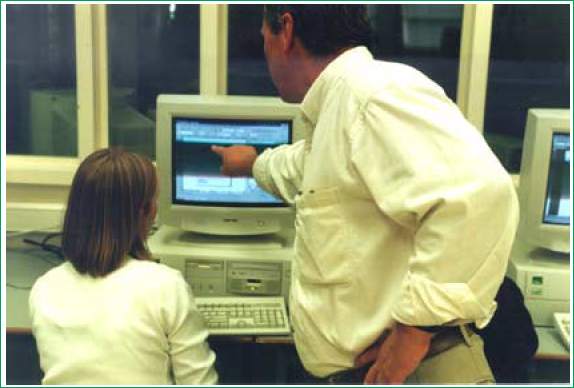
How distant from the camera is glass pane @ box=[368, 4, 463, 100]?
112 inches

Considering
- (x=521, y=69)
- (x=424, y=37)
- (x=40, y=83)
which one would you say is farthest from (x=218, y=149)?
(x=521, y=69)

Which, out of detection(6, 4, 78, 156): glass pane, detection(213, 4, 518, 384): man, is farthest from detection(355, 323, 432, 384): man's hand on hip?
detection(6, 4, 78, 156): glass pane

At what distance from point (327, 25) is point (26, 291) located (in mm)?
1296

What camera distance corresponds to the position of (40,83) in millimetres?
2918

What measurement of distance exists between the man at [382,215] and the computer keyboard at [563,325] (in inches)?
23.4

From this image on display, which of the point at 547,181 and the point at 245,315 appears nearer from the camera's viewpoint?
the point at 245,315

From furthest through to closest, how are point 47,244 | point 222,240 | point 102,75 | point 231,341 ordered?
point 102,75 < point 47,244 < point 222,240 < point 231,341

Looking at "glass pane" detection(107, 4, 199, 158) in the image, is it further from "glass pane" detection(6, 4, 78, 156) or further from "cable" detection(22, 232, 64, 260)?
"cable" detection(22, 232, 64, 260)

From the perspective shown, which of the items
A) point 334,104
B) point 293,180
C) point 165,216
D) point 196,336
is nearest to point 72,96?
point 165,216

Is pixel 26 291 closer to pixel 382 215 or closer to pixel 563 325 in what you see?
pixel 382 215

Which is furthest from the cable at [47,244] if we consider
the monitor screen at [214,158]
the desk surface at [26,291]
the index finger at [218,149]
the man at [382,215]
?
the man at [382,215]

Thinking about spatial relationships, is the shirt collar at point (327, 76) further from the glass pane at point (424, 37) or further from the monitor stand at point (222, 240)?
the glass pane at point (424, 37)

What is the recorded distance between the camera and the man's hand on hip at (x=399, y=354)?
4.22 ft

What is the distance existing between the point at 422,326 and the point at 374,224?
20 cm
